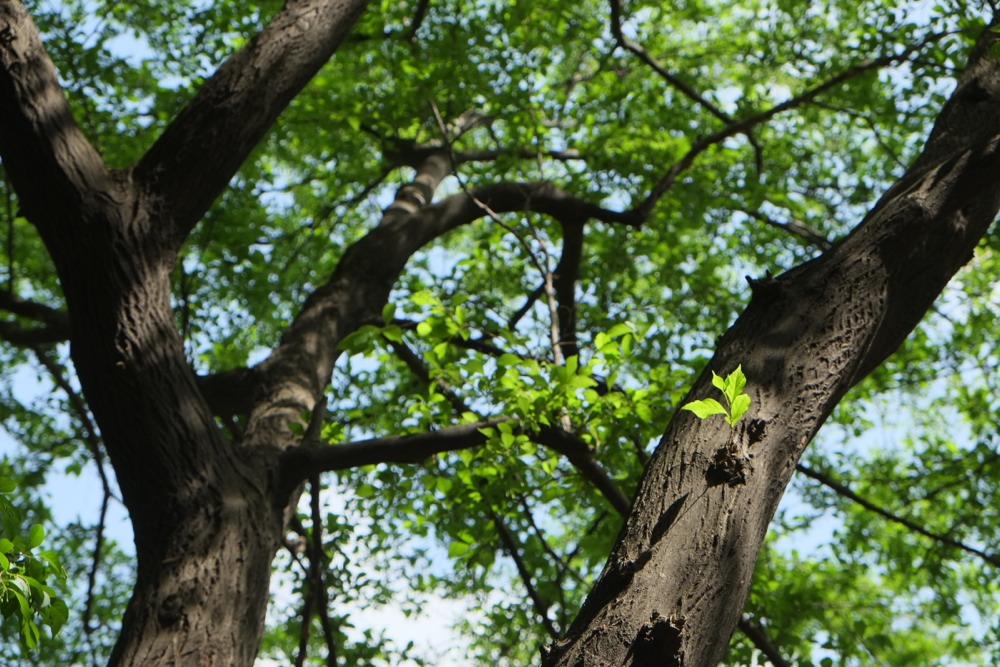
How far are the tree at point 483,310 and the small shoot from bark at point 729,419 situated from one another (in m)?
0.01

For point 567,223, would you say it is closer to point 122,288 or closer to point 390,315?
point 390,315

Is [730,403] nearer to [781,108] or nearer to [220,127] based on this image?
[220,127]

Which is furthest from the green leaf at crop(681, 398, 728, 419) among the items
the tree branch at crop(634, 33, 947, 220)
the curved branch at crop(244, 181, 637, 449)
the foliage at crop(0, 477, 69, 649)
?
the tree branch at crop(634, 33, 947, 220)

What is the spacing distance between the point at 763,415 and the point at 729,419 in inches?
6.1

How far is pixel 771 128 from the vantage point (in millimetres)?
9641

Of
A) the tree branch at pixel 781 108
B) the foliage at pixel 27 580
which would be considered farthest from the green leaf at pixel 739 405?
the tree branch at pixel 781 108

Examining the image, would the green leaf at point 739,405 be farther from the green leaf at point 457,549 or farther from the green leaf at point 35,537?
the green leaf at point 457,549

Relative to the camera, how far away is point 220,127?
3.66m

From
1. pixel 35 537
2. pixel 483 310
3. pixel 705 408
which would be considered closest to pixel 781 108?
pixel 483 310

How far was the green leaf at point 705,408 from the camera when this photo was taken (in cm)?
218

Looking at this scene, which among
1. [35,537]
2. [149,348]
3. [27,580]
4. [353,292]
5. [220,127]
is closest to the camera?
[27,580]

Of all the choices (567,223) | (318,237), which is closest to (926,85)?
(567,223)

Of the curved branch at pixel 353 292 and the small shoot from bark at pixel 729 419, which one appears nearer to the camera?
the small shoot from bark at pixel 729 419

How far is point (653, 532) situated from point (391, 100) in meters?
5.28
